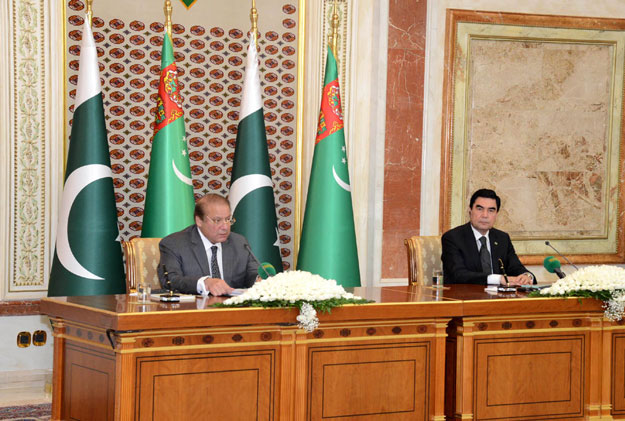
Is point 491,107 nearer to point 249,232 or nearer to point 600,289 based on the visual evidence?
point 249,232

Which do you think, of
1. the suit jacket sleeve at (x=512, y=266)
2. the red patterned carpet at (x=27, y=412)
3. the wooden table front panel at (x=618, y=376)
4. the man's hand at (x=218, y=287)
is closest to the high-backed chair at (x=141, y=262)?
the man's hand at (x=218, y=287)

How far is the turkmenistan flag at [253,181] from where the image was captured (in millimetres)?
6043

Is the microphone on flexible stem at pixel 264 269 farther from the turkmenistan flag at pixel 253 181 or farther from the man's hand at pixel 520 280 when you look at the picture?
the man's hand at pixel 520 280

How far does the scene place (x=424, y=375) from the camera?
4.33 metres

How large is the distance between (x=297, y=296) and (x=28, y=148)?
284cm

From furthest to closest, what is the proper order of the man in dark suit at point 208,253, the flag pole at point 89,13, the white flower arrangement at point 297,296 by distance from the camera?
the flag pole at point 89,13, the man in dark suit at point 208,253, the white flower arrangement at point 297,296

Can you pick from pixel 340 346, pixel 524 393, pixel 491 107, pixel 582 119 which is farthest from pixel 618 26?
pixel 340 346

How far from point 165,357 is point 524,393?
73.9 inches

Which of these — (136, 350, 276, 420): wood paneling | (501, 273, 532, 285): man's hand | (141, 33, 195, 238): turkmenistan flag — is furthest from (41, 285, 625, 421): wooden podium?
(141, 33, 195, 238): turkmenistan flag

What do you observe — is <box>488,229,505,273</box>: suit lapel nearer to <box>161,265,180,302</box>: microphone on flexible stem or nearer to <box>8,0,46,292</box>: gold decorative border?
<box>161,265,180,302</box>: microphone on flexible stem

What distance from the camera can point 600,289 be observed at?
4.58m

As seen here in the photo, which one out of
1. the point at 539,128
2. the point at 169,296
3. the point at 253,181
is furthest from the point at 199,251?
the point at 539,128

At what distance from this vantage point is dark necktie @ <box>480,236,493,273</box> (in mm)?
5547

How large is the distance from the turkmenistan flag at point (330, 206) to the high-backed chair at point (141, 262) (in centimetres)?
154
